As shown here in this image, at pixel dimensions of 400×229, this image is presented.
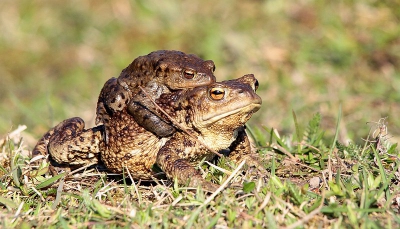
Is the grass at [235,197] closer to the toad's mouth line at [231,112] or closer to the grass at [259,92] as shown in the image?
the grass at [259,92]

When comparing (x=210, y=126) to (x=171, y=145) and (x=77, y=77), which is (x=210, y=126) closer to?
(x=171, y=145)

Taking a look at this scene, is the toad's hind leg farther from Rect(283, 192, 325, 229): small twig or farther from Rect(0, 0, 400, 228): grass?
Rect(283, 192, 325, 229): small twig

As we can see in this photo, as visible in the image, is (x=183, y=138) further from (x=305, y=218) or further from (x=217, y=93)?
(x=305, y=218)

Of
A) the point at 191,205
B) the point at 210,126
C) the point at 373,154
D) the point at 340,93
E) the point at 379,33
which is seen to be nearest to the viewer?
the point at 191,205

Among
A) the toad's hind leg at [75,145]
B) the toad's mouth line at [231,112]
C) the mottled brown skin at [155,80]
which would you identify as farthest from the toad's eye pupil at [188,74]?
the toad's hind leg at [75,145]

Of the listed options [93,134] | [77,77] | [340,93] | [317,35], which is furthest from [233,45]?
[93,134]
